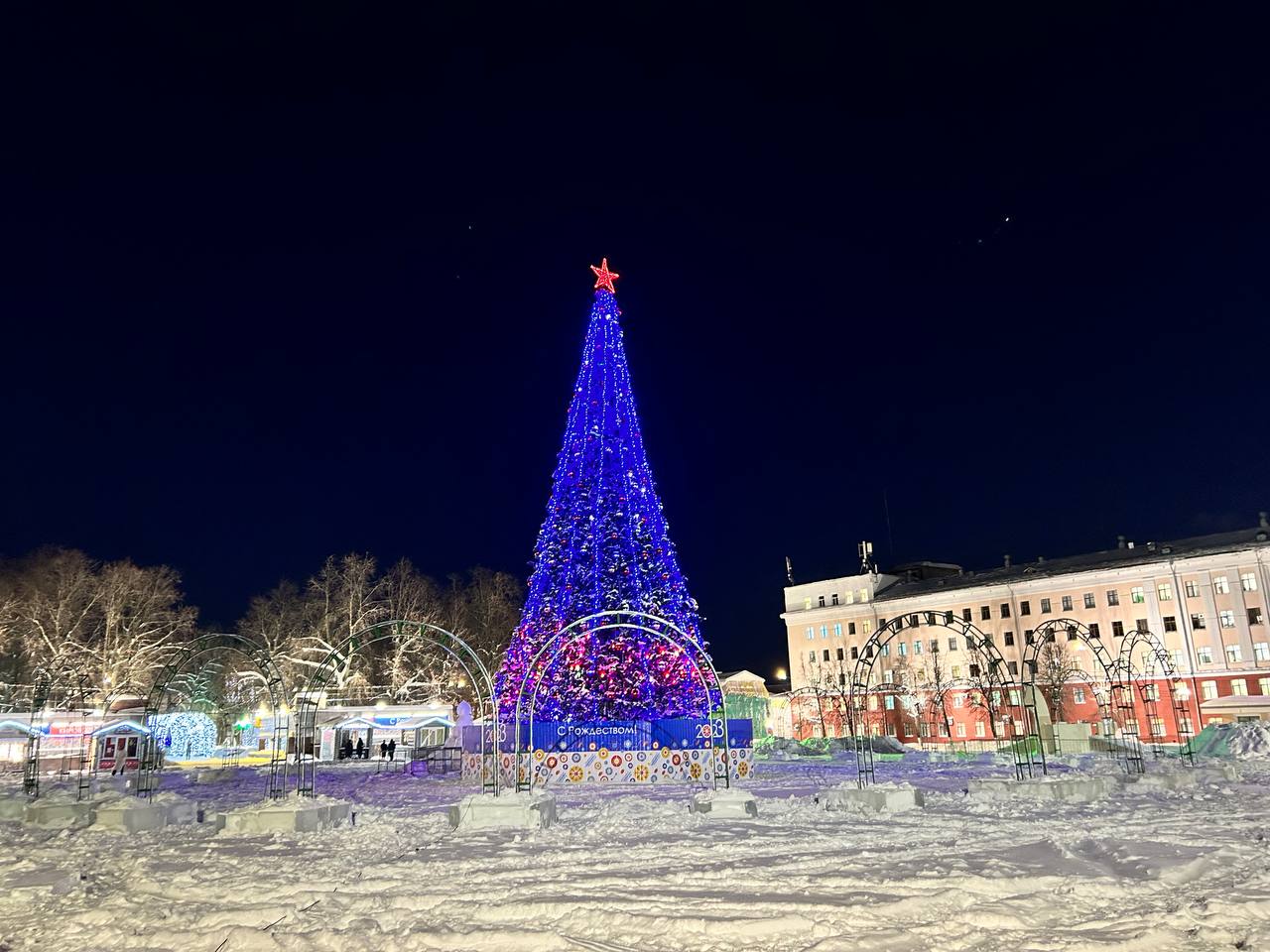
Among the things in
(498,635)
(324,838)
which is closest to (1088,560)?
(498,635)

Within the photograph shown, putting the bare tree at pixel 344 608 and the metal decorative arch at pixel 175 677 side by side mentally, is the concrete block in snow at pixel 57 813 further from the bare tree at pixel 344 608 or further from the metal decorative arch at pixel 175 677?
the bare tree at pixel 344 608

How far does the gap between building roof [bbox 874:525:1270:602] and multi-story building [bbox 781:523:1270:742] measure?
14 centimetres

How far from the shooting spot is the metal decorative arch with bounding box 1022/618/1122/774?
2283 cm

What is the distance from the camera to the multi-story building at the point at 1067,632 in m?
55.5

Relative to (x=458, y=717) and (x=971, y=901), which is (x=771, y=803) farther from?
(x=458, y=717)

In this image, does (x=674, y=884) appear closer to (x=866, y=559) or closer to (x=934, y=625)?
(x=934, y=625)

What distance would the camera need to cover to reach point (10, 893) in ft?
31.2

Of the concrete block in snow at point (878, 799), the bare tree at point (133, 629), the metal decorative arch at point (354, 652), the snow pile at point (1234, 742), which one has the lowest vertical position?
the snow pile at point (1234, 742)

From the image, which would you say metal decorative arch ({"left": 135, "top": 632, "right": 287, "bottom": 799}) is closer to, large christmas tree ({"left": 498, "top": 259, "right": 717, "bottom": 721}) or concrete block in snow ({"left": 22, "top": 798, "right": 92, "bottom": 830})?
concrete block in snow ({"left": 22, "top": 798, "right": 92, "bottom": 830})

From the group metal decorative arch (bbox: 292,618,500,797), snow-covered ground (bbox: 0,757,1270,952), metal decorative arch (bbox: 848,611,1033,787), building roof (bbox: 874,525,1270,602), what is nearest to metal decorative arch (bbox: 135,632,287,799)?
metal decorative arch (bbox: 292,618,500,797)

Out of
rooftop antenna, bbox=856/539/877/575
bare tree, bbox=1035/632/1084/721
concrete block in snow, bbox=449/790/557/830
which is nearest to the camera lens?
concrete block in snow, bbox=449/790/557/830

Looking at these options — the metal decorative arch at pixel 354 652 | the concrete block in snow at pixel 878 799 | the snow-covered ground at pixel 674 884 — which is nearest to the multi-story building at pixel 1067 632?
the metal decorative arch at pixel 354 652

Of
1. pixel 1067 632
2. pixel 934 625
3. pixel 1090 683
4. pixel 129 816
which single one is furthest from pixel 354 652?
pixel 1090 683

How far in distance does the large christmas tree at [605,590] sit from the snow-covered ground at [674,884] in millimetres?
8368
